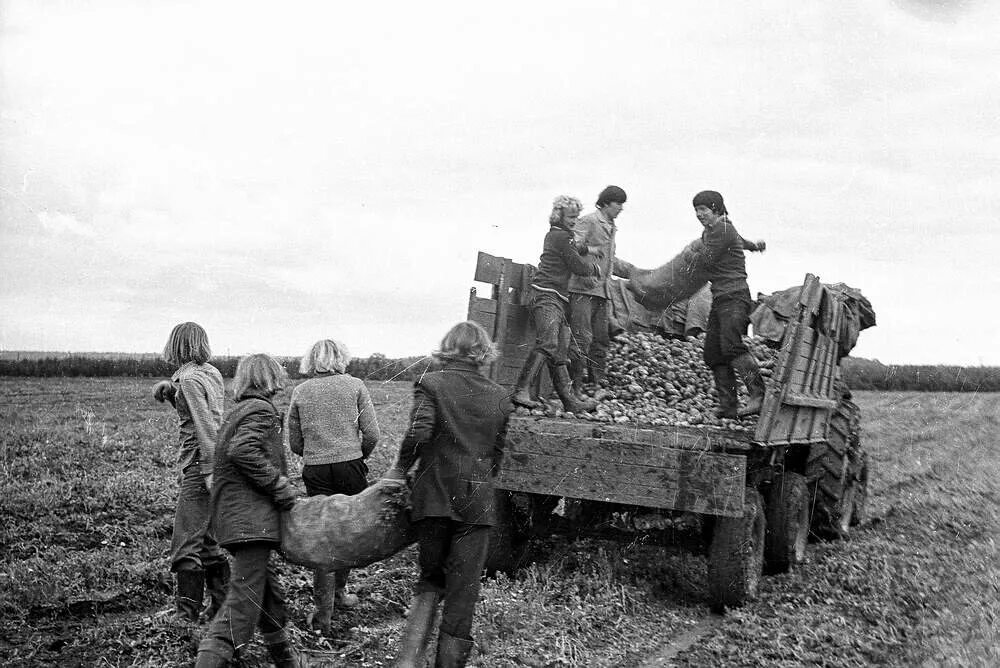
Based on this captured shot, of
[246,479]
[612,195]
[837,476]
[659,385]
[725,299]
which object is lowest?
[837,476]

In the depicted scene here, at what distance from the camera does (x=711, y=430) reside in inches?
254

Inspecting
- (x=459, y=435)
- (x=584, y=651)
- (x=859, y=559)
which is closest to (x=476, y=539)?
(x=459, y=435)

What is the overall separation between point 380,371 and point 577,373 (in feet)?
73.4

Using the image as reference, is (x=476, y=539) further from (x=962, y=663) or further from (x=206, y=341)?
(x=962, y=663)

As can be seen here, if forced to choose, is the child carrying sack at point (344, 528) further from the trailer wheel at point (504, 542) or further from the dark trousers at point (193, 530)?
the trailer wheel at point (504, 542)

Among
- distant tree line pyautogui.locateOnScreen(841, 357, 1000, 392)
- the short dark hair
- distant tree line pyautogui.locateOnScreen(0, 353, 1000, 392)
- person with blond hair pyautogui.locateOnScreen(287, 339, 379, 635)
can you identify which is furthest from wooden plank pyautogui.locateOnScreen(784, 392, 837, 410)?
distant tree line pyautogui.locateOnScreen(841, 357, 1000, 392)

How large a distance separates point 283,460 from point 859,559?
5.43m

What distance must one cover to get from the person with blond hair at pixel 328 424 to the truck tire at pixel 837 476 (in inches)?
171

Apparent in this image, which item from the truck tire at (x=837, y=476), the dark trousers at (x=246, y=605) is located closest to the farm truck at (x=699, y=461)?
the truck tire at (x=837, y=476)

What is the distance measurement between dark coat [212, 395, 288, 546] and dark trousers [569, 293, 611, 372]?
3.70 meters

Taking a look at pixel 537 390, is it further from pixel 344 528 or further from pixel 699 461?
pixel 344 528

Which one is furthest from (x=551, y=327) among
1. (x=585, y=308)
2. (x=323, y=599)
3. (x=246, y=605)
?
(x=246, y=605)

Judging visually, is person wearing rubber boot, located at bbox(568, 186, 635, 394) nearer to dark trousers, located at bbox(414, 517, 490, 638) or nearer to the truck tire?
the truck tire

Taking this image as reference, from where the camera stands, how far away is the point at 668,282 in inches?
349
